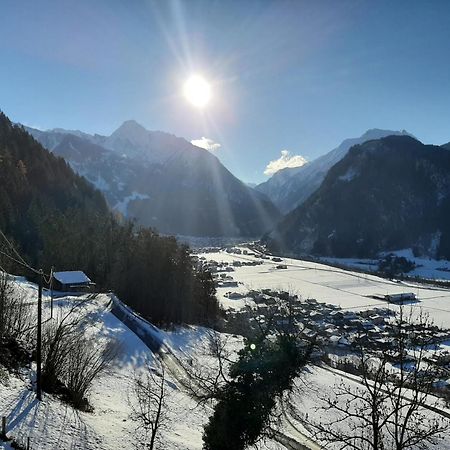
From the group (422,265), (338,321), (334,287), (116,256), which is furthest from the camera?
(422,265)

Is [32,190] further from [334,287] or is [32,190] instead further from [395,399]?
[395,399]

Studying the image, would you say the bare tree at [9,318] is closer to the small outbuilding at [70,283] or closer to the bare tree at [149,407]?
the bare tree at [149,407]

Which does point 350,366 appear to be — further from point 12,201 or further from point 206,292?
point 12,201

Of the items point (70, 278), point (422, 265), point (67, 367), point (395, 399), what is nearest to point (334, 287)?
point (422, 265)

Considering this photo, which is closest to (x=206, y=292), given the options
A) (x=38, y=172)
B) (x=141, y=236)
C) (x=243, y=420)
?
(x=141, y=236)

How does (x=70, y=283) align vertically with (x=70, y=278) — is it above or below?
below

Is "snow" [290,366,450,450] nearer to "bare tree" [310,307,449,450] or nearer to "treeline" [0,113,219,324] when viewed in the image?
→ "bare tree" [310,307,449,450]
